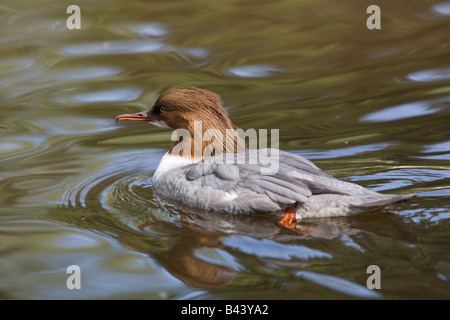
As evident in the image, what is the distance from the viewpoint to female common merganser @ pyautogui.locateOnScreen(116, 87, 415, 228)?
6395mm

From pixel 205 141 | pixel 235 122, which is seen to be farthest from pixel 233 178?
pixel 235 122

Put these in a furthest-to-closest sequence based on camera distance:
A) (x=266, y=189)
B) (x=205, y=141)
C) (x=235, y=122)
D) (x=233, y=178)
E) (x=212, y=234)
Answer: (x=235, y=122) → (x=205, y=141) → (x=233, y=178) → (x=266, y=189) → (x=212, y=234)

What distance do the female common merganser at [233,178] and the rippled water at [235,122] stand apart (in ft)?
0.51

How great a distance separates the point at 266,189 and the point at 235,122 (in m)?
3.05

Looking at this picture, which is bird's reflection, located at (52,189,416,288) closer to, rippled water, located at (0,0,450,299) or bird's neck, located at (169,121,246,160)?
rippled water, located at (0,0,450,299)

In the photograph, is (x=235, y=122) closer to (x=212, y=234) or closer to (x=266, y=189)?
(x=266, y=189)

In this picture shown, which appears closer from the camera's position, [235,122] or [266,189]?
[266,189]

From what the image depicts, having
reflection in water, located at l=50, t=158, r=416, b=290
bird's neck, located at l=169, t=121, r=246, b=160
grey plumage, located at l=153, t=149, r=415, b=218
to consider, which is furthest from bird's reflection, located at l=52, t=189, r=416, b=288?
bird's neck, located at l=169, t=121, r=246, b=160

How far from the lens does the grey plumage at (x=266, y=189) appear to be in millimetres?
6340

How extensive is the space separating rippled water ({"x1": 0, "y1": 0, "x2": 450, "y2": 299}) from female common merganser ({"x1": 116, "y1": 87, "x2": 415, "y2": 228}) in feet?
0.51

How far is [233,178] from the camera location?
22.1 ft

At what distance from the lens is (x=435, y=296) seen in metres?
4.99

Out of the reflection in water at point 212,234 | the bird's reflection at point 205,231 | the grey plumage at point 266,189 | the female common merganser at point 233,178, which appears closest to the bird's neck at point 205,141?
the female common merganser at point 233,178

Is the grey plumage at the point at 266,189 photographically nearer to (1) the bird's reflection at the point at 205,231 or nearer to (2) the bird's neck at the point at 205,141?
(1) the bird's reflection at the point at 205,231
